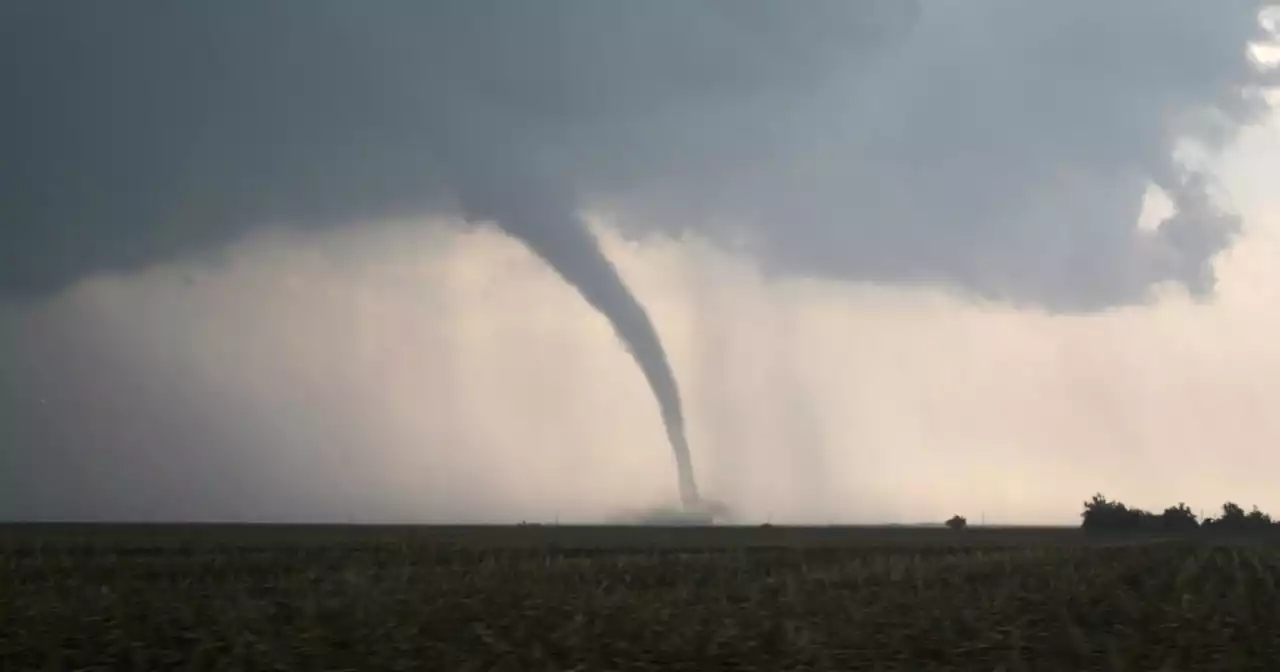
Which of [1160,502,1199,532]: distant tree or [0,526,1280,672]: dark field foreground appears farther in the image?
[1160,502,1199,532]: distant tree

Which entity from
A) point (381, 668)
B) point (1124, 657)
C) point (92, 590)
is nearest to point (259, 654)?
point (381, 668)

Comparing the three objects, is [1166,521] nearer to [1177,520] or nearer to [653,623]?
[1177,520]

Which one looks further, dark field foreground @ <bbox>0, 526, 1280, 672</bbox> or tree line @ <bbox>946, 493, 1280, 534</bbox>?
tree line @ <bbox>946, 493, 1280, 534</bbox>

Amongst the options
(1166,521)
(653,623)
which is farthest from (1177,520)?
(653,623)

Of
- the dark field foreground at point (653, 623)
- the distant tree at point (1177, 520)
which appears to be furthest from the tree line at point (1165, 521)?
the dark field foreground at point (653, 623)

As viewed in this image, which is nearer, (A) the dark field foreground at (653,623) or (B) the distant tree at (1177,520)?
(A) the dark field foreground at (653,623)

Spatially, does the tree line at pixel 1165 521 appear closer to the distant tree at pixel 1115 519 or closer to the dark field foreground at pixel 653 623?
the distant tree at pixel 1115 519

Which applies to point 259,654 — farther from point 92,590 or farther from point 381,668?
point 92,590

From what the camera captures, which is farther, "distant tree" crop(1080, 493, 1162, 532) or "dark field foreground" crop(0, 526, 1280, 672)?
"distant tree" crop(1080, 493, 1162, 532)

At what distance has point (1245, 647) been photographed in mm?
19500

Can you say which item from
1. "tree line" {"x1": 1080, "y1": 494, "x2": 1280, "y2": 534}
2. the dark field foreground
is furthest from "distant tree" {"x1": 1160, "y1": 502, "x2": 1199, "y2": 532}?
the dark field foreground

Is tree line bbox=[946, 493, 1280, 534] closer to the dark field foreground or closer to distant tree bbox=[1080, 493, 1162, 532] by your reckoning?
distant tree bbox=[1080, 493, 1162, 532]

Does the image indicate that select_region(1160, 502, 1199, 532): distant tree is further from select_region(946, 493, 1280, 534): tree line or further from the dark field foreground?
the dark field foreground

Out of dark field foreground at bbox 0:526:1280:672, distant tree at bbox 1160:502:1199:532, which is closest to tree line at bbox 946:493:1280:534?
distant tree at bbox 1160:502:1199:532
